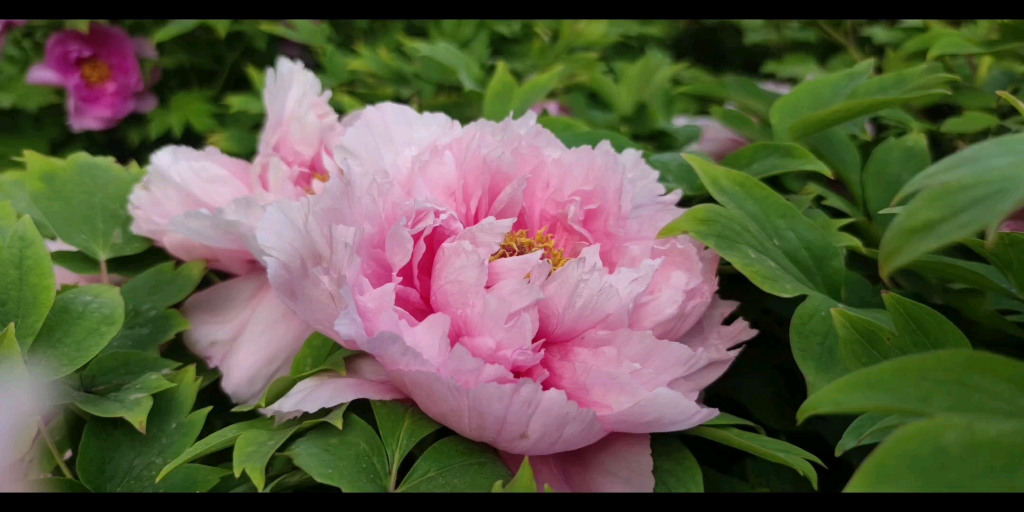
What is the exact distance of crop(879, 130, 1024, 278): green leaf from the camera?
184mm

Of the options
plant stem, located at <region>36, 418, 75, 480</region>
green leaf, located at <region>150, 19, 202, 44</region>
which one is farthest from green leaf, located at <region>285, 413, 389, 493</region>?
green leaf, located at <region>150, 19, 202, 44</region>

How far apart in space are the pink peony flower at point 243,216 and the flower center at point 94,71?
0.50 metres

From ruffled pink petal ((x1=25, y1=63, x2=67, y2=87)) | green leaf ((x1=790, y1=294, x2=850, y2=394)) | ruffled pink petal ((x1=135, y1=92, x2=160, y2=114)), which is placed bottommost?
ruffled pink petal ((x1=135, y1=92, x2=160, y2=114))

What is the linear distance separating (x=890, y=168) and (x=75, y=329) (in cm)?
46

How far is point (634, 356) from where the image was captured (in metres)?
0.30

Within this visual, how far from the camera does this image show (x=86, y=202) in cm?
43

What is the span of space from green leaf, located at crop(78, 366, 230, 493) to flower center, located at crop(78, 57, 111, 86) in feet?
2.08

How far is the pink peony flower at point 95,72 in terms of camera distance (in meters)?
0.83

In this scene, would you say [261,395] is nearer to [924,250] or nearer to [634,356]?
[634,356]

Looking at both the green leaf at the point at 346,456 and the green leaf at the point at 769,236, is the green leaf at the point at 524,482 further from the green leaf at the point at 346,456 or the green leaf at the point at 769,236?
the green leaf at the point at 769,236

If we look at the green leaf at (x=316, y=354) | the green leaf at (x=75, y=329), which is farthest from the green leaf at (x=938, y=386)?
the green leaf at (x=75, y=329)

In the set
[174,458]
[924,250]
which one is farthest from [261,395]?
[924,250]

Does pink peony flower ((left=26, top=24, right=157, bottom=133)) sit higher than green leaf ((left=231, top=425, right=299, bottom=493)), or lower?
lower

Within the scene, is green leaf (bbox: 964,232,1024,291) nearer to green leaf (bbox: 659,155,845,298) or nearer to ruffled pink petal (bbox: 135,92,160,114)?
green leaf (bbox: 659,155,845,298)
